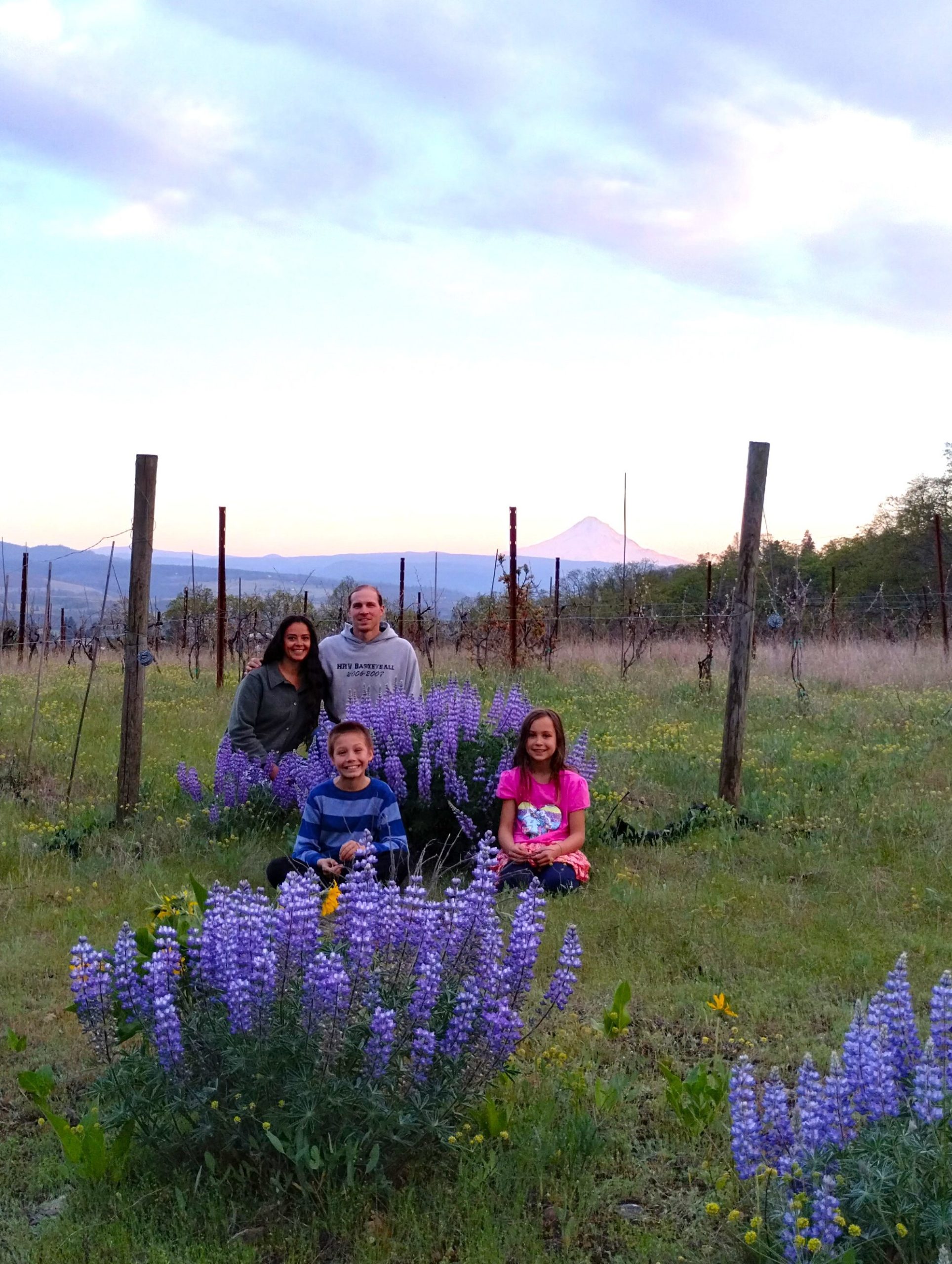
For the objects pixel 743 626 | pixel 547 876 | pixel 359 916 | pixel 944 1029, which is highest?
pixel 743 626

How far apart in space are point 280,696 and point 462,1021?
14.8ft

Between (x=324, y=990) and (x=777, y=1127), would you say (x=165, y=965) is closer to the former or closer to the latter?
(x=324, y=990)

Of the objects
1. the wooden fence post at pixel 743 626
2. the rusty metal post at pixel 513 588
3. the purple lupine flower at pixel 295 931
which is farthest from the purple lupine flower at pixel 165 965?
the rusty metal post at pixel 513 588

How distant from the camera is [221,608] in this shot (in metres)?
15.2

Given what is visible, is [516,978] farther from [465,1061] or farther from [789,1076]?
[789,1076]

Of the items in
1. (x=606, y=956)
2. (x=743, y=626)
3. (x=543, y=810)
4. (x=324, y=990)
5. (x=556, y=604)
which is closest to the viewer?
(x=324, y=990)

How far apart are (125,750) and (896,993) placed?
19.4 ft

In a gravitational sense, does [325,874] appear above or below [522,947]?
below

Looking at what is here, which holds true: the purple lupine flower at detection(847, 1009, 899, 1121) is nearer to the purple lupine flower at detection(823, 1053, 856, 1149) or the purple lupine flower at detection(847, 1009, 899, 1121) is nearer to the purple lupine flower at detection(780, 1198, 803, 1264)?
the purple lupine flower at detection(823, 1053, 856, 1149)

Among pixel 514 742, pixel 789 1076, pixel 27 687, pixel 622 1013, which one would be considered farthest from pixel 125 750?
pixel 27 687

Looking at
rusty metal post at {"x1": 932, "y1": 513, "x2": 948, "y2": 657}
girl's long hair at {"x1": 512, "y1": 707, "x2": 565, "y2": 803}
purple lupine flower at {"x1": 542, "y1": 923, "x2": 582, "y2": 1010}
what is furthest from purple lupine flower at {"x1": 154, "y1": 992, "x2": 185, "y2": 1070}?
rusty metal post at {"x1": 932, "y1": 513, "x2": 948, "y2": 657}

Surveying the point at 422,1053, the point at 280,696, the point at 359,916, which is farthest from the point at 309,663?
the point at 422,1053

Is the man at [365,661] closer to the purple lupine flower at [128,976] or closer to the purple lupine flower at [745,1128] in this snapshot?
the purple lupine flower at [128,976]

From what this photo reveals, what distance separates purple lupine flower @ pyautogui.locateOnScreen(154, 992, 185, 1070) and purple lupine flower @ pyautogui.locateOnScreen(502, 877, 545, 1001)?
3.15 ft
